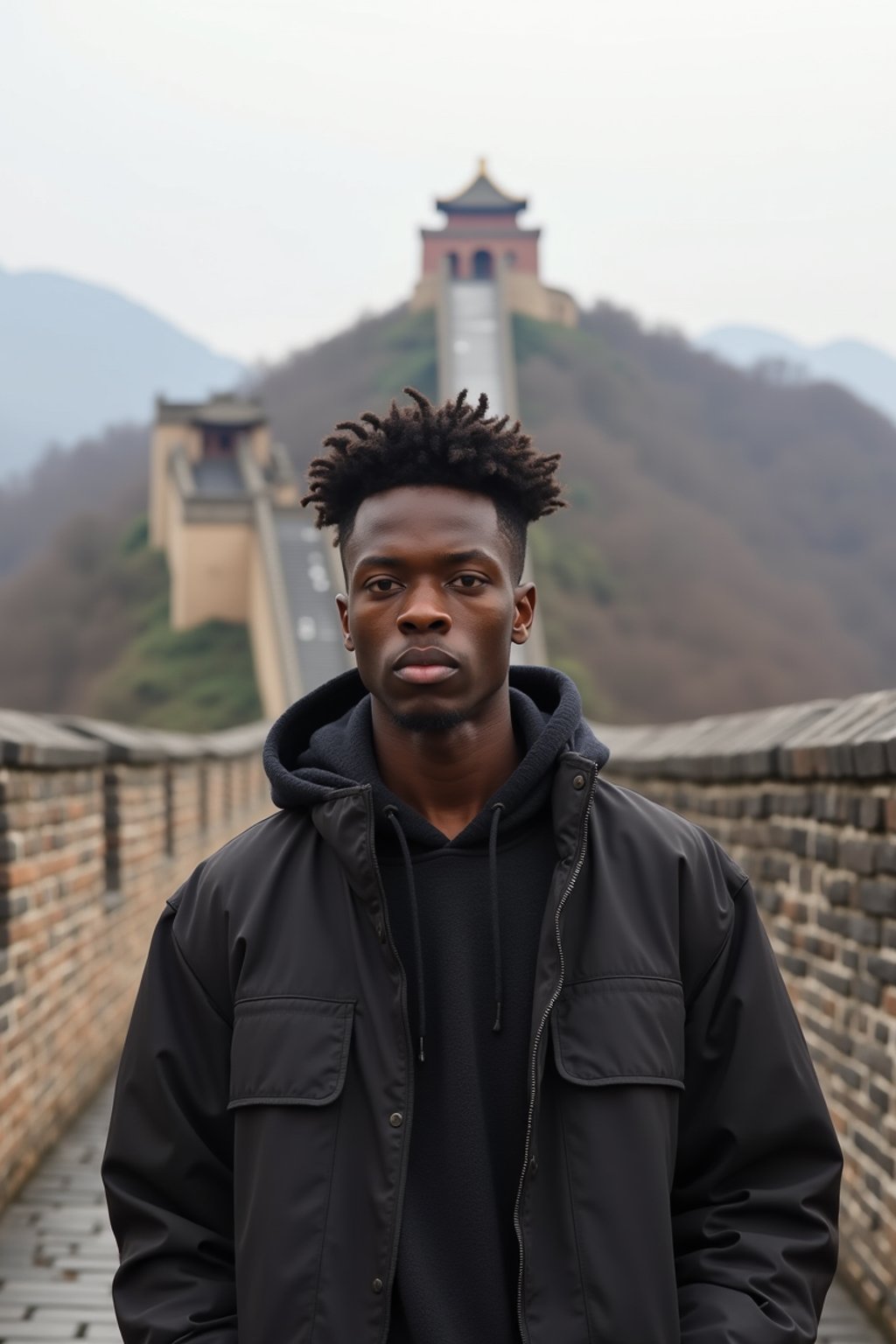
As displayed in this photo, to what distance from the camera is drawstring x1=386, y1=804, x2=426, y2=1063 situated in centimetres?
216

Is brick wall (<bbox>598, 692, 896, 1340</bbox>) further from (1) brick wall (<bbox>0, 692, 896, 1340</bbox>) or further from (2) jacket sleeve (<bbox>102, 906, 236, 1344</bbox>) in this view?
(2) jacket sleeve (<bbox>102, 906, 236, 1344</bbox>)

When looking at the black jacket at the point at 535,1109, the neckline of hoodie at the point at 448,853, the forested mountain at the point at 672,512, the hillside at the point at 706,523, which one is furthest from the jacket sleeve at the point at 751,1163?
the hillside at the point at 706,523

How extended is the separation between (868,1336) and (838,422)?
2898 inches

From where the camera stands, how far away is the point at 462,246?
7000 cm

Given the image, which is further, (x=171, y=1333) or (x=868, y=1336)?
(x=868, y=1336)

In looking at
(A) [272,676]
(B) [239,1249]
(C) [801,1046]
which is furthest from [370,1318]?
Result: (A) [272,676]

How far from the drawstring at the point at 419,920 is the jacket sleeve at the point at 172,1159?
0.83 ft

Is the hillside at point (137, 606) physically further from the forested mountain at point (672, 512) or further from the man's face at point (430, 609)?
the man's face at point (430, 609)

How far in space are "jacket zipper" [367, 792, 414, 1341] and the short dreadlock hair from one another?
17.6 inches

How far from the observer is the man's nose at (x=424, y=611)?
2223 millimetres

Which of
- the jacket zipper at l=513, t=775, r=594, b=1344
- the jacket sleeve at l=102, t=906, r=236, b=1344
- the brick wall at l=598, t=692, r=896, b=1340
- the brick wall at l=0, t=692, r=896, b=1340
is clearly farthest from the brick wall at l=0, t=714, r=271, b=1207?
the jacket zipper at l=513, t=775, r=594, b=1344

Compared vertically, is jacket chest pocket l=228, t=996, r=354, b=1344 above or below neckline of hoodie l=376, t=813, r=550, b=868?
below

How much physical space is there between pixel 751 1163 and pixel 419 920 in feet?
1.65

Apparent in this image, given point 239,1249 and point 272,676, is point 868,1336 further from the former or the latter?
point 272,676
